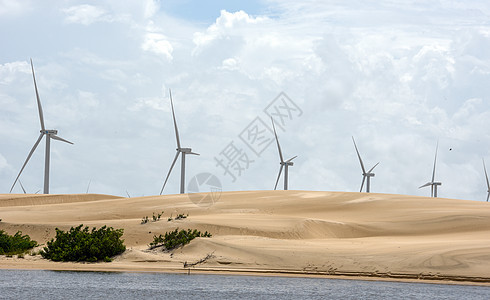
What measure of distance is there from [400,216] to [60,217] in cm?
2939

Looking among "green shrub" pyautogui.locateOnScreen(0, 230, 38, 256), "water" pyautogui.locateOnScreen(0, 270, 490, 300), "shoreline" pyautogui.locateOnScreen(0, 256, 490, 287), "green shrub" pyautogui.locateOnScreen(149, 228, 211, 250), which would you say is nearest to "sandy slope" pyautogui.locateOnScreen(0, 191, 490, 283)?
"shoreline" pyautogui.locateOnScreen(0, 256, 490, 287)

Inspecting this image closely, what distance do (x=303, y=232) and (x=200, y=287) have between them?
60.9 ft

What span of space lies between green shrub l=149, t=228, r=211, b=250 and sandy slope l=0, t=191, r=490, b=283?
729 mm

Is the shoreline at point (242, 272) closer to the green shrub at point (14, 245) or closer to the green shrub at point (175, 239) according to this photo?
the green shrub at point (175, 239)

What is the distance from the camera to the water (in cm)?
2888

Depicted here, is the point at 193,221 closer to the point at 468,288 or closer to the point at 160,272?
the point at 160,272

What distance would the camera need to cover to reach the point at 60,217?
60.5m

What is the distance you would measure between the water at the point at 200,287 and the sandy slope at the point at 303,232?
111 inches

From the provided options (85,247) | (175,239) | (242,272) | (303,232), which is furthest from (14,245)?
(303,232)

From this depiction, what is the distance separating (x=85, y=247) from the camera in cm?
4119

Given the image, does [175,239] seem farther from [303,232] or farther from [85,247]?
[303,232]

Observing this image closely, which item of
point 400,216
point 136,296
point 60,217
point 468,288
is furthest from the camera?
point 60,217

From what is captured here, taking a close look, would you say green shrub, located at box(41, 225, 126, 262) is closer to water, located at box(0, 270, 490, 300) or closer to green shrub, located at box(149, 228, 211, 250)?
green shrub, located at box(149, 228, 211, 250)

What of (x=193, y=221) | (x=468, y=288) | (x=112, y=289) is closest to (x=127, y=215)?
(x=193, y=221)
